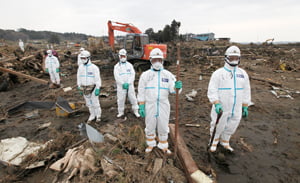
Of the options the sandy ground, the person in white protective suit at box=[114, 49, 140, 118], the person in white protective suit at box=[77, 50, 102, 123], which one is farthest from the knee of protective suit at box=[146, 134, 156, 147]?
the person in white protective suit at box=[77, 50, 102, 123]

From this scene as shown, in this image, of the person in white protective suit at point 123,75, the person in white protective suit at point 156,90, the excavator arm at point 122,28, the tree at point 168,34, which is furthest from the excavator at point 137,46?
the tree at point 168,34

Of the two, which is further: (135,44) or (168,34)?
(168,34)

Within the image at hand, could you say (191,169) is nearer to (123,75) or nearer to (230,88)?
(230,88)

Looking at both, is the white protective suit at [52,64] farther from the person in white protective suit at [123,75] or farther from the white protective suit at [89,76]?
the person in white protective suit at [123,75]

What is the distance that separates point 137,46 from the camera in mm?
9531

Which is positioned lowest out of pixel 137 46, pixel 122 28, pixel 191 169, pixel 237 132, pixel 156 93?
pixel 237 132

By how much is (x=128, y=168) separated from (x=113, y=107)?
3.31 meters

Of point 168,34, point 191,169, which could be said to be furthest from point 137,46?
point 168,34

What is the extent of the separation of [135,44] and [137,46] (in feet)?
0.71

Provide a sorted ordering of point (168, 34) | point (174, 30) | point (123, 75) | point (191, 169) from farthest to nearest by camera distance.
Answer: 1. point (174, 30)
2. point (168, 34)
3. point (123, 75)
4. point (191, 169)

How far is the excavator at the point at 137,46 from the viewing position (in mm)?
8953

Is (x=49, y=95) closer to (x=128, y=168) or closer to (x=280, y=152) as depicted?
(x=128, y=168)

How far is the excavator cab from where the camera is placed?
29.5ft

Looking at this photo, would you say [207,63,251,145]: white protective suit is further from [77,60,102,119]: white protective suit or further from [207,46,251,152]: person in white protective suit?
[77,60,102,119]: white protective suit
